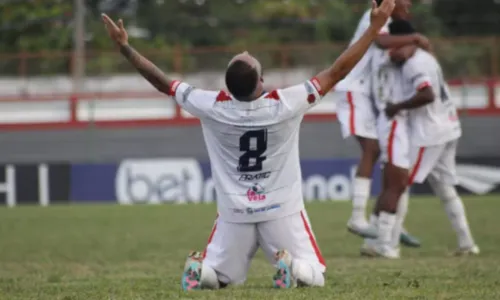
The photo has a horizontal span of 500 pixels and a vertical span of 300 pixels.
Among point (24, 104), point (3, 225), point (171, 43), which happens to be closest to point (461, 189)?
point (3, 225)

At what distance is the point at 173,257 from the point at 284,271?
4.46 meters

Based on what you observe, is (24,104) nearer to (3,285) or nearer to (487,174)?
(487,174)

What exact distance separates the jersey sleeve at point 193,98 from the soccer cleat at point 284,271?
3.30 ft

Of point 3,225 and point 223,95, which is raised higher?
point 223,95

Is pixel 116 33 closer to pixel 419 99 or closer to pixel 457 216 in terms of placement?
pixel 419 99

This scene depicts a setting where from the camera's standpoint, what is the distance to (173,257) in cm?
1224

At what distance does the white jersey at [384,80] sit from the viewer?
11929 mm

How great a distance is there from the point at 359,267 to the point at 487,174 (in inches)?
520

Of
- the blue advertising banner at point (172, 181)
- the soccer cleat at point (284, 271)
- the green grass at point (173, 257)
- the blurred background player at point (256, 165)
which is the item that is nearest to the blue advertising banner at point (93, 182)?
the blue advertising banner at point (172, 181)

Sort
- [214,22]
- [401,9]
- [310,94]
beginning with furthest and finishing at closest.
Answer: [214,22], [401,9], [310,94]

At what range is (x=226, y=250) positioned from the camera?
26.8ft

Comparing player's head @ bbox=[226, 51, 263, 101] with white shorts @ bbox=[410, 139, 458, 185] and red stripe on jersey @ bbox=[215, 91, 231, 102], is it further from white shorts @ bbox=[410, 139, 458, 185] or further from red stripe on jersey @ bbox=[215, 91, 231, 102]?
white shorts @ bbox=[410, 139, 458, 185]

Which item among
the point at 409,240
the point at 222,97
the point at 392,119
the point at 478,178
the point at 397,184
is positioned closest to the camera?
the point at 222,97

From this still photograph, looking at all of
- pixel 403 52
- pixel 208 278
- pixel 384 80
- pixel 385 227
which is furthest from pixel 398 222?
pixel 208 278
